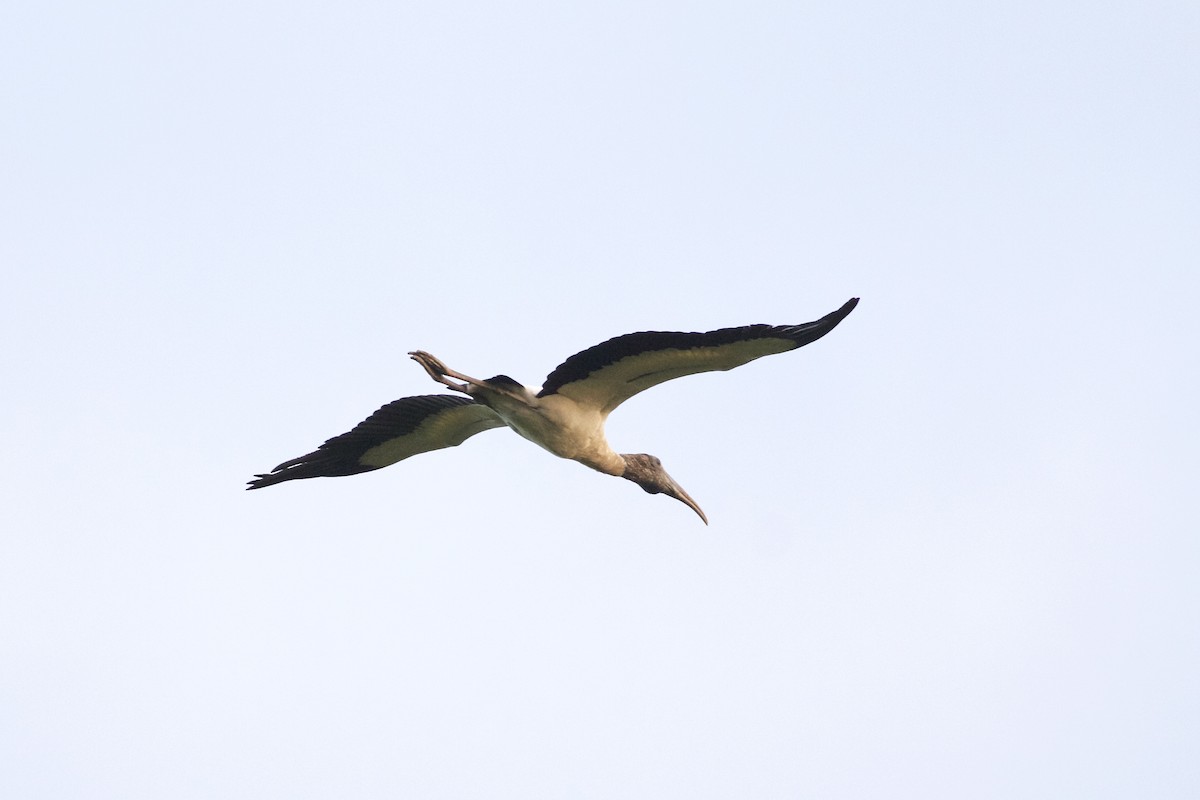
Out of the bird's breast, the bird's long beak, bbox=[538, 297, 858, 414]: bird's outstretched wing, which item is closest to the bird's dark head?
the bird's long beak

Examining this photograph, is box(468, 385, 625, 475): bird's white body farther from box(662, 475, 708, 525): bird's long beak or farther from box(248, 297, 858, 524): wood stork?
box(662, 475, 708, 525): bird's long beak

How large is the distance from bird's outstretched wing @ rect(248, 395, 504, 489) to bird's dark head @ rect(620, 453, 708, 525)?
1159 millimetres

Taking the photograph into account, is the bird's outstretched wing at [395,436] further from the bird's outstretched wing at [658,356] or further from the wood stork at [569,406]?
the bird's outstretched wing at [658,356]

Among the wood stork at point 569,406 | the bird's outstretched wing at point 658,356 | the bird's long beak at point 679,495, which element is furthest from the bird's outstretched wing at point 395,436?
the bird's long beak at point 679,495

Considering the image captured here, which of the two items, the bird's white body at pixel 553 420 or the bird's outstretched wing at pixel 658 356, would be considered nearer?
the bird's outstretched wing at pixel 658 356

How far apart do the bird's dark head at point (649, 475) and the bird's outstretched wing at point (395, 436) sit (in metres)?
1.16

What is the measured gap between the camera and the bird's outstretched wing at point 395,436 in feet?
43.5

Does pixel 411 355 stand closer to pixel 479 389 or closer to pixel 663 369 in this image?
pixel 479 389

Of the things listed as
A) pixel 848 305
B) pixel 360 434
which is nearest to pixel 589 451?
pixel 360 434

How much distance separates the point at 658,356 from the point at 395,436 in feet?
9.44

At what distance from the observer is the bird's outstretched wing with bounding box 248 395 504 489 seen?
43.5 ft

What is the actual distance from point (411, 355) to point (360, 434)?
4.94 ft

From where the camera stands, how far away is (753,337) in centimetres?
1111

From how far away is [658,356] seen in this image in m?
11.8
